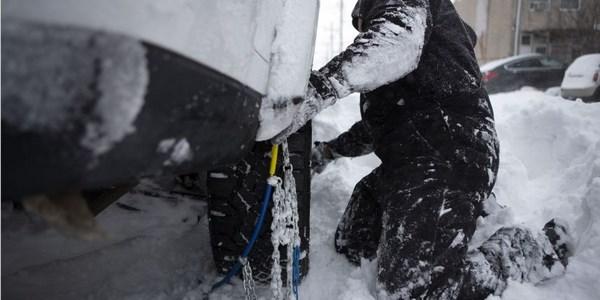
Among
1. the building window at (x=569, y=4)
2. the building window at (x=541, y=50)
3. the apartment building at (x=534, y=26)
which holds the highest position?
the building window at (x=569, y=4)

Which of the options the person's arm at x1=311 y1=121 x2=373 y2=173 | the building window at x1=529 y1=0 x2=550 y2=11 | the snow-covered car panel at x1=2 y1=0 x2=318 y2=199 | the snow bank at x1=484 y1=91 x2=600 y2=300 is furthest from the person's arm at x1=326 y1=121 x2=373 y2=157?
the building window at x1=529 y1=0 x2=550 y2=11

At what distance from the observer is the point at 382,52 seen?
1259mm

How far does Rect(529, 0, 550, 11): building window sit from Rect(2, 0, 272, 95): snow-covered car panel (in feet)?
58.4

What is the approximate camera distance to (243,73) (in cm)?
83

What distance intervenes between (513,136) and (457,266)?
204 centimetres

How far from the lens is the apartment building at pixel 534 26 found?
12133 millimetres

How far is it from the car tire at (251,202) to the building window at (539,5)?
56.8 ft

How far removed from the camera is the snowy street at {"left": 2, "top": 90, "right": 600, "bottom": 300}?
159 centimetres

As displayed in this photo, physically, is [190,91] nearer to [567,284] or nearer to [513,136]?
[567,284]

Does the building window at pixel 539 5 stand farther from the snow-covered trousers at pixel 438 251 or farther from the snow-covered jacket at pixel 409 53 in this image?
the snow-covered trousers at pixel 438 251

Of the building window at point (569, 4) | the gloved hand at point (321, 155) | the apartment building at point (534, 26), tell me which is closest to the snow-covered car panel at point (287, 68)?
the gloved hand at point (321, 155)

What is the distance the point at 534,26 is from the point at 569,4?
1.76m

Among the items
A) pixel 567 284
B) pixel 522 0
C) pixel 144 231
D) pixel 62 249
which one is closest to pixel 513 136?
pixel 567 284

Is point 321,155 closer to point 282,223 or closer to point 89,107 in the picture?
point 282,223
